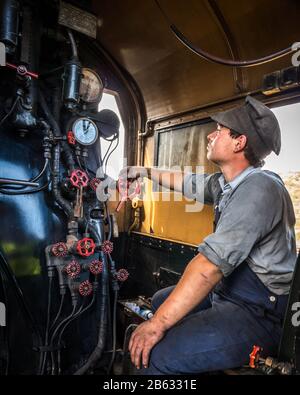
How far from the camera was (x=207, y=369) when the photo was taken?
4.25 ft

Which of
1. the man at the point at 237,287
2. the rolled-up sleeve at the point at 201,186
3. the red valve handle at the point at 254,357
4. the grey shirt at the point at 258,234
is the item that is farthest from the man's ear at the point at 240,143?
the red valve handle at the point at 254,357

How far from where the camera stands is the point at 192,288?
4.17ft

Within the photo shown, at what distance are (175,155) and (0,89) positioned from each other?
151 centimetres

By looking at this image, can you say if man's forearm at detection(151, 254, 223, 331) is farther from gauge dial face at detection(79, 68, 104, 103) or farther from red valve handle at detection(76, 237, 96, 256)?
gauge dial face at detection(79, 68, 104, 103)

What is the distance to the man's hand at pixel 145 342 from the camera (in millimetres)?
1289

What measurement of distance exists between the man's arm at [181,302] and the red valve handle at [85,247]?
90 cm

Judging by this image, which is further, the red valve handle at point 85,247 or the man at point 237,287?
the red valve handle at point 85,247

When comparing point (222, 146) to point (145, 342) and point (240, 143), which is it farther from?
point (145, 342)

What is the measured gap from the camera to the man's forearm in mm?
1272

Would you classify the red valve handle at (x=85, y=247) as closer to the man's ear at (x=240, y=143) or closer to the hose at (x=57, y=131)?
the hose at (x=57, y=131)

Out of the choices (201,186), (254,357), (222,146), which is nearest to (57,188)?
(201,186)
